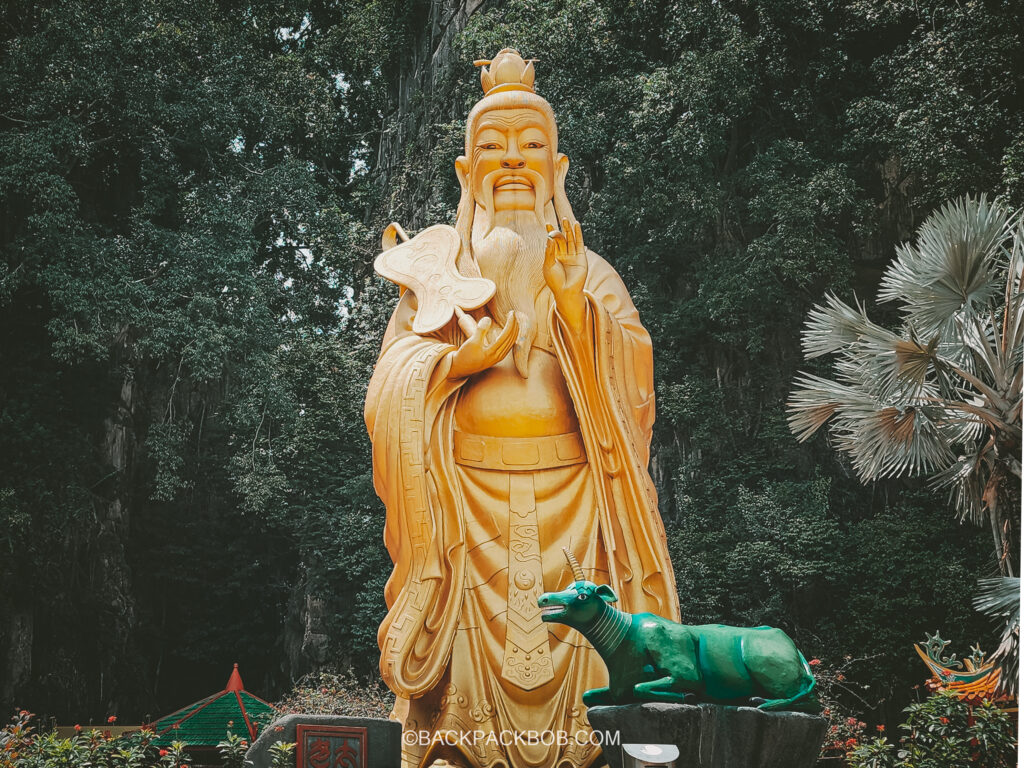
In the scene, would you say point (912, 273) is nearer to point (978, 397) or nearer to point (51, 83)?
point (978, 397)

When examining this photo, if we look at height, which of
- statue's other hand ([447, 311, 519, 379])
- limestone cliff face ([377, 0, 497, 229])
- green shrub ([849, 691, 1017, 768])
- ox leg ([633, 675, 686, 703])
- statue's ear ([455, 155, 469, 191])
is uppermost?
limestone cliff face ([377, 0, 497, 229])

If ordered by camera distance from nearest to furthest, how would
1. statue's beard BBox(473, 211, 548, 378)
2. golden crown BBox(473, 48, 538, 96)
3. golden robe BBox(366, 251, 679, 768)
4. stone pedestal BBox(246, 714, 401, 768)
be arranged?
1. stone pedestal BBox(246, 714, 401, 768)
2. golden robe BBox(366, 251, 679, 768)
3. statue's beard BBox(473, 211, 548, 378)
4. golden crown BBox(473, 48, 538, 96)

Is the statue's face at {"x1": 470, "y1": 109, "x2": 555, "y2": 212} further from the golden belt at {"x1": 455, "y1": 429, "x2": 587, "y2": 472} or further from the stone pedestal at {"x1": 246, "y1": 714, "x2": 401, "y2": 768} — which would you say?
the stone pedestal at {"x1": 246, "y1": 714, "x2": 401, "y2": 768}

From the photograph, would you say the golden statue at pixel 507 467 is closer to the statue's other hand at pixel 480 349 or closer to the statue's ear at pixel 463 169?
the statue's other hand at pixel 480 349

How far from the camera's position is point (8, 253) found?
43.8 ft

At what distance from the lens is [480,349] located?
5.74 m

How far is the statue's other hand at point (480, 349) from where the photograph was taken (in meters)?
5.73

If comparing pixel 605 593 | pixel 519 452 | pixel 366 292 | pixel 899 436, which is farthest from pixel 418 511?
pixel 366 292

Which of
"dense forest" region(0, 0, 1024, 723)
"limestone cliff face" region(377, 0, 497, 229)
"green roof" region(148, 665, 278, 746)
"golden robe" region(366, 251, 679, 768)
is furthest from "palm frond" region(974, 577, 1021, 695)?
"limestone cliff face" region(377, 0, 497, 229)

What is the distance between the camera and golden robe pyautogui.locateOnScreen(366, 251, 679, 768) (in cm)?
534

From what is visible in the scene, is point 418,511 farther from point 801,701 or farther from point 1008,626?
point 1008,626

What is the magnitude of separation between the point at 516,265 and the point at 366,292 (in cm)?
818

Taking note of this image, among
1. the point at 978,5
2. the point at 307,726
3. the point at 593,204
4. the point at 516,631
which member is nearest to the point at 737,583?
the point at 593,204

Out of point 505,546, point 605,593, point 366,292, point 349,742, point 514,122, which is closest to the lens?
point 605,593
